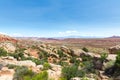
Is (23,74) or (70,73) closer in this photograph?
(23,74)

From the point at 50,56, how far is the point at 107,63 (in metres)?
28.9

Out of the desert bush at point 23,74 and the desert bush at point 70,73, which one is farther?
the desert bush at point 70,73

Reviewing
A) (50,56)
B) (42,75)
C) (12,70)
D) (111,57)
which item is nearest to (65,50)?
(50,56)

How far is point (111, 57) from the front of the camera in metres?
25.4

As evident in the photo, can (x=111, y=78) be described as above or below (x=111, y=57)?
below

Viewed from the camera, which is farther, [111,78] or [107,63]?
[107,63]

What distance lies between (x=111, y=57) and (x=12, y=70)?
1110 cm

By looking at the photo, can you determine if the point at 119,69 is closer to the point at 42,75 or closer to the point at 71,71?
the point at 71,71

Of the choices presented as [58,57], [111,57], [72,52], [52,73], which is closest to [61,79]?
[52,73]

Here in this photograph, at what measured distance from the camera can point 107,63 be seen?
2442 centimetres

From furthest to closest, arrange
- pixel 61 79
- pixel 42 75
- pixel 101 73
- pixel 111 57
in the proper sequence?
pixel 111 57
pixel 101 73
pixel 61 79
pixel 42 75

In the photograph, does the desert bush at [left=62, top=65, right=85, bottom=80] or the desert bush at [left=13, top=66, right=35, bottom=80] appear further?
the desert bush at [left=62, top=65, right=85, bottom=80]

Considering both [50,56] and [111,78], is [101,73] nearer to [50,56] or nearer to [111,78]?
[111,78]

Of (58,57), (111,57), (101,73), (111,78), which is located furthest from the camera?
(58,57)
